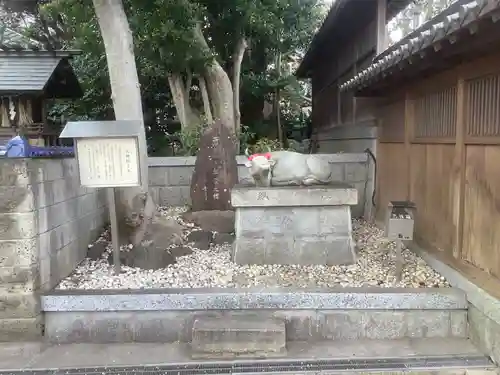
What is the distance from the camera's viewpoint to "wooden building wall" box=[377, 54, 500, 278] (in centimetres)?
391

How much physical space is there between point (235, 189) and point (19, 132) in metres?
5.71

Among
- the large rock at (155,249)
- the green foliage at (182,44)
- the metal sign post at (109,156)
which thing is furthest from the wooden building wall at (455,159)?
the green foliage at (182,44)

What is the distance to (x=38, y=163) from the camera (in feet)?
13.9

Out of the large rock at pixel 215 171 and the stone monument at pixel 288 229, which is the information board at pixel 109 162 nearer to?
the stone monument at pixel 288 229

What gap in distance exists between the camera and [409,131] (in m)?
6.07

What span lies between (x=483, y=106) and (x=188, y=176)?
5.22 metres

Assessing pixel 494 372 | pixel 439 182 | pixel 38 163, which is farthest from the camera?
pixel 439 182

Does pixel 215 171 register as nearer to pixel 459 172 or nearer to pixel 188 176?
pixel 188 176

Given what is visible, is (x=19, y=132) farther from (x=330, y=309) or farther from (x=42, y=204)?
(x=330, y=309)

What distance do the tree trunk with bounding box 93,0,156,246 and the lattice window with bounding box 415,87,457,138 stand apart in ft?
11.9

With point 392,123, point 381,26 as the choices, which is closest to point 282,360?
point 392,123

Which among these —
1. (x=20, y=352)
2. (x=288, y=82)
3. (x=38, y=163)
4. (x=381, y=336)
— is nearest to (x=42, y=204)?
(x=38, y=163)

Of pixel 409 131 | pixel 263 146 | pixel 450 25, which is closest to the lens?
pixel 450 25

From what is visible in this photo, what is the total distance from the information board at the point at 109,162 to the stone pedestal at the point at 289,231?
1.28 metres
